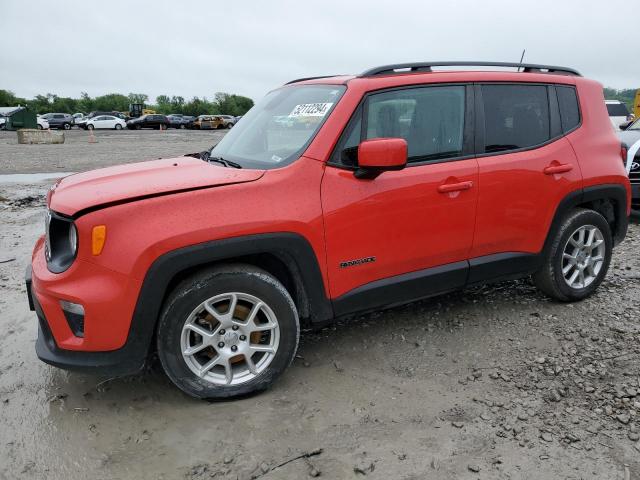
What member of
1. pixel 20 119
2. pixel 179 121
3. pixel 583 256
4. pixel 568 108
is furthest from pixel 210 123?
pixel 583 256

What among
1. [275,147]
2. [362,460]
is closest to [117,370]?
[362,460]

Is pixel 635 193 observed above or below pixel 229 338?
above

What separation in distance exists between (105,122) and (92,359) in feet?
154

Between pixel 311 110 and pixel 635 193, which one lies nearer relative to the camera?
pixel 311 110

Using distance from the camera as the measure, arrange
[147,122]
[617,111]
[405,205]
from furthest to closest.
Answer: [147,122] → [617,111] → [405,205]

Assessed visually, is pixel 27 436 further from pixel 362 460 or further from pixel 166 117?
pixel 166 117

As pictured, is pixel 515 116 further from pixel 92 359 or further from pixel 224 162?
pixel 92 359

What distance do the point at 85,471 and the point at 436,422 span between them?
178 cm

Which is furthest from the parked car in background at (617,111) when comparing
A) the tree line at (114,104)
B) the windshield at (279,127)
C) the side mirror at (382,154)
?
the tree line at (114,104)

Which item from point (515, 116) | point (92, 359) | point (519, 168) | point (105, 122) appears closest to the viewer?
point (92, 359)

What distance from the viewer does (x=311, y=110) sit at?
334 cm

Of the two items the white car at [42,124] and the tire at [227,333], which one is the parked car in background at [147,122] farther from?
the tire at [227,333]

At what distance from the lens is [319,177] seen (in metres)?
3.03

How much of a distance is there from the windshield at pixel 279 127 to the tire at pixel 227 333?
0.75 meters
